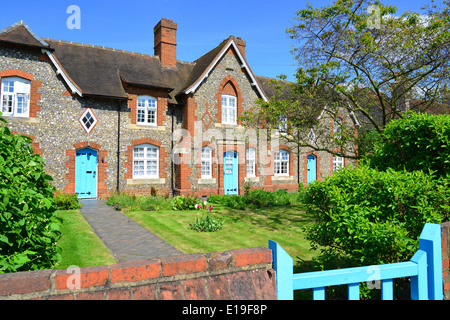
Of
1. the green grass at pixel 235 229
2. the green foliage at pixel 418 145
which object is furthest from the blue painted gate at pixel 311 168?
the green foliage at pixel 418 145

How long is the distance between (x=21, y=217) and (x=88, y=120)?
50.3 feet

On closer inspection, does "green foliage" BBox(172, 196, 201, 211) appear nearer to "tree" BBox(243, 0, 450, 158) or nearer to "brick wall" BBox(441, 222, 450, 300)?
"tree" BBox(243, 0, 450, 158)

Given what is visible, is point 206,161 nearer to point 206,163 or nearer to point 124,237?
point 206,163

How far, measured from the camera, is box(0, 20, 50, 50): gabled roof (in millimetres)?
15172

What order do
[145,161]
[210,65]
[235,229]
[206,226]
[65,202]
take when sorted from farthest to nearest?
[210,65] → [145,161] → [65,202] → [235,229] → [206,226]

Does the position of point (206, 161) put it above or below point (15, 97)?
below

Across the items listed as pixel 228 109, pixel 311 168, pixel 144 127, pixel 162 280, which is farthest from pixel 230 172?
pixel 162 280

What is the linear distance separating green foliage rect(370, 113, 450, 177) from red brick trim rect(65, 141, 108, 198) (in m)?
15.5

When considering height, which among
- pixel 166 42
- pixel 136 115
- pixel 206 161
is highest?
pixel 166 42

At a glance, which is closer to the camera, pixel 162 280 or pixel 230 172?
pixel 162 280

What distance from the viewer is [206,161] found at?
20.0 meters

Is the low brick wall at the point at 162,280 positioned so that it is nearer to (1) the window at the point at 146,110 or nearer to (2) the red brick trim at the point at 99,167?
(2) the red brick trim at the point at 99,167

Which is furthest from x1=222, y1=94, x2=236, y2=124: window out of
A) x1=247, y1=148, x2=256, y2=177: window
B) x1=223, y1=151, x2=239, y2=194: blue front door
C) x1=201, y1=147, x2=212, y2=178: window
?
x1=247, y1=148, x2=256, y2=177: window
